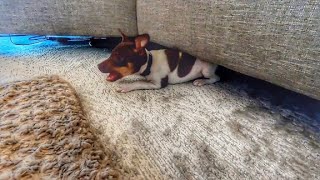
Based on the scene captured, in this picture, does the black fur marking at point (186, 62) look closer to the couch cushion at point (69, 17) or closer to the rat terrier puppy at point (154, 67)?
the rat terrier puppy at point (154, 67)

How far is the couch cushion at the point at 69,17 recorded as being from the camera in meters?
1.00

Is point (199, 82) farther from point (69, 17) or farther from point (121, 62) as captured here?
point (69, 17)

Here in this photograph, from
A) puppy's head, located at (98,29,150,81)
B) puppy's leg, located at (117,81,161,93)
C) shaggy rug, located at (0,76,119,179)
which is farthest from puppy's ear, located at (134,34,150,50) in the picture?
shaggy rug, located at (0,76,119,179)

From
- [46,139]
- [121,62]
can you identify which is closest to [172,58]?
[121,62]

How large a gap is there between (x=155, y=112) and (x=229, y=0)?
1.09ft

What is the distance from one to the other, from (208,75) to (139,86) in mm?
219

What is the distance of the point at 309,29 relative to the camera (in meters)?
0.51

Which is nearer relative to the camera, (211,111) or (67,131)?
(67,131)

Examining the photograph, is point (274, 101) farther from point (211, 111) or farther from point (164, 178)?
point (164, 178)

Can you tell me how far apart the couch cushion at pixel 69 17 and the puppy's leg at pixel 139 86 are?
10.9 inches

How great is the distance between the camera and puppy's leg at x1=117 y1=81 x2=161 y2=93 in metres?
0.80

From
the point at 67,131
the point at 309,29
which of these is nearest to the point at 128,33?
the point at 67,131

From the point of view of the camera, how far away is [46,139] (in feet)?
1.73

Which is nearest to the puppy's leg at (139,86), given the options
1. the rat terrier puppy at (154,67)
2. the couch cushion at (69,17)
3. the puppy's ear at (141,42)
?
the rat terrier puppy at (154,67)
